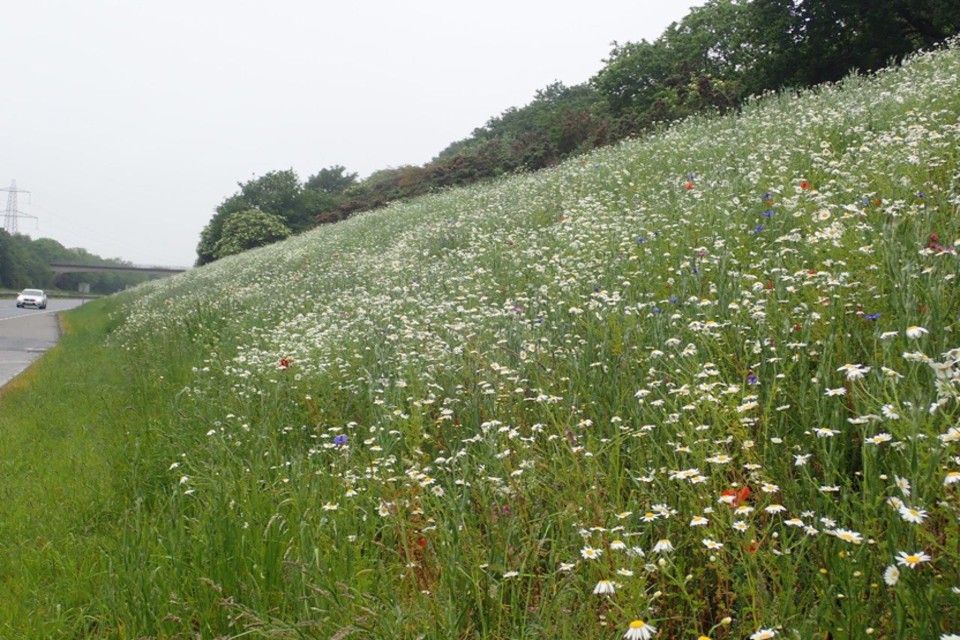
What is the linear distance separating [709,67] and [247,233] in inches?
1136

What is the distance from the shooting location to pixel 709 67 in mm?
26375

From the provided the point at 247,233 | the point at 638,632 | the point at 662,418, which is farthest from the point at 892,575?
the point at 247,233

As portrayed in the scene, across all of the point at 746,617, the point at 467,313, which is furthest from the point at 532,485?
the point at 467,313

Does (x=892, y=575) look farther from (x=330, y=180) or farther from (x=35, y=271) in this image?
(x=35, y=271)

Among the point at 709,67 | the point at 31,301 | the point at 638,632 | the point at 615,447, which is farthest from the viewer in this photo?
the point at 31,301

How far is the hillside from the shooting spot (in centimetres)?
215

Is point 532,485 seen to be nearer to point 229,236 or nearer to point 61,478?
point 61,478

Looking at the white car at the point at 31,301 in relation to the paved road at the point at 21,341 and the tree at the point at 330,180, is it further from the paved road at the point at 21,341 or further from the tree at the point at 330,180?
the tree at the point at 330,180

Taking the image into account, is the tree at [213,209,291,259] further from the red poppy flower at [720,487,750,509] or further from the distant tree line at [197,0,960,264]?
the red poppy flower at [720,487,750,509]

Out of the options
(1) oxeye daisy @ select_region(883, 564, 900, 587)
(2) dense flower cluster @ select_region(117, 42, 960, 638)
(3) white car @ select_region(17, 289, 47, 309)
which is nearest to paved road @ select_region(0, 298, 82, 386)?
(2) dense flower cluster @ select_region(117, 42, 960, 638)

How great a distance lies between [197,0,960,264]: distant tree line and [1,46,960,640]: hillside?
30.5 ft

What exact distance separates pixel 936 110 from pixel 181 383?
761cm

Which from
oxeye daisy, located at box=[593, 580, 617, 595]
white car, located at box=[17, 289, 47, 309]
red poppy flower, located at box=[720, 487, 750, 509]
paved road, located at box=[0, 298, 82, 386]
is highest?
white car, located at box=[17, 289, 47, 309]

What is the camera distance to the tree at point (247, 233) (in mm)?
43969
